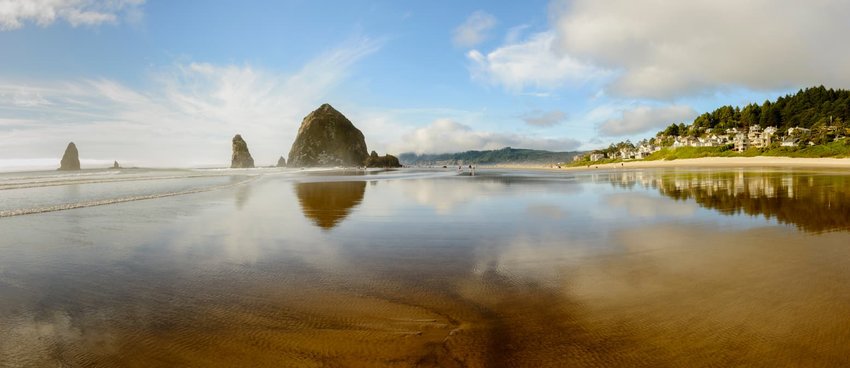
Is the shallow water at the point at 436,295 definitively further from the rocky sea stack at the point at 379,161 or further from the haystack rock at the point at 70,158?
the haystack rock at the point at 70,158

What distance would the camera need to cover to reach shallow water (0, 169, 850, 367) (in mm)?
3842

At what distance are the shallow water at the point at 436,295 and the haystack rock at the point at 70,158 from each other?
192711mm

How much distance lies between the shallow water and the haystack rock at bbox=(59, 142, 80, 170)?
193 m

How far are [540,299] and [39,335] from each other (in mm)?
6180

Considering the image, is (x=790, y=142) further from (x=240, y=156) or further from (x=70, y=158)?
(x=70, y=158)

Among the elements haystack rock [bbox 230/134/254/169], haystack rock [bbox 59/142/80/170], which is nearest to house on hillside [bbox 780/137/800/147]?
haystack rock [bbox 230/134/254/169]

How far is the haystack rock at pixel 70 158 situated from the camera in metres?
152

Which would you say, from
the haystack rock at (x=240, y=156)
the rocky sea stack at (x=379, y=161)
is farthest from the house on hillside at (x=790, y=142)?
the haystack rock at (x=240, y=156)

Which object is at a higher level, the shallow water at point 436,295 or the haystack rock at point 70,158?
the haystack rock at point 70,158

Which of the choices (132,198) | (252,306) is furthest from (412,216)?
(132,198)

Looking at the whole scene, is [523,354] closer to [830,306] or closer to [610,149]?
[830,306]

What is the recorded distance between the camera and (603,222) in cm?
1173

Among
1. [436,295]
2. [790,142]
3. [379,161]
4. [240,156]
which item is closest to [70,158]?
[240,156]

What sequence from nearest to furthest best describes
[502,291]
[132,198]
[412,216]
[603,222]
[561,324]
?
[561,324] < [502,291] < [603,222] < [412,216] < [132,198]
